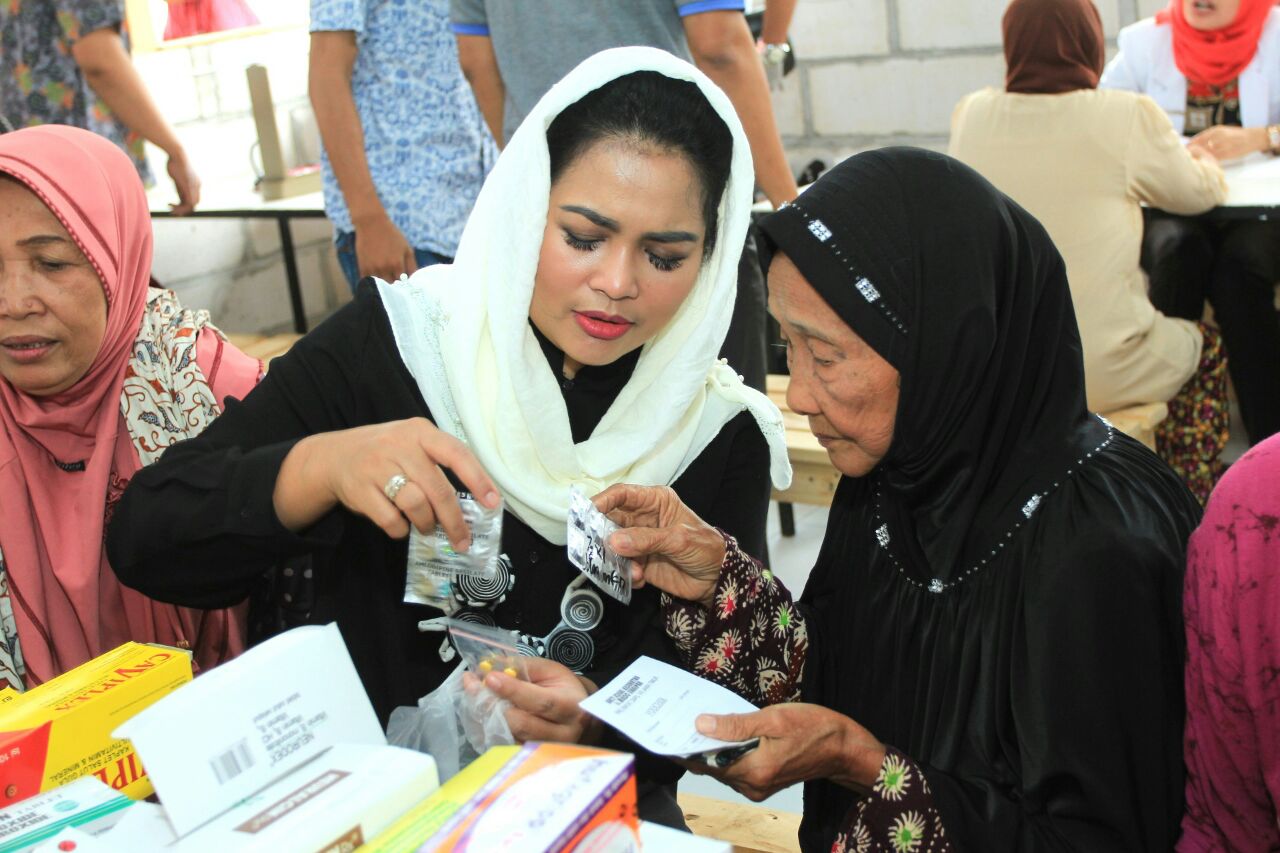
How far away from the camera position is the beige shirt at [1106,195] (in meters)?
3.42

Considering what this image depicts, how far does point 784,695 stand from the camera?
1.70m

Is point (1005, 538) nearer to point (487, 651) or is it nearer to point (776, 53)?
point (487, 651)

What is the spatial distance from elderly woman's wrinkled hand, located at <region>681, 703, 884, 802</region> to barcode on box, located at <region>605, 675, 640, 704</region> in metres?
0.08

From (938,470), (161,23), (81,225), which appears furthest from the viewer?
(161,23)

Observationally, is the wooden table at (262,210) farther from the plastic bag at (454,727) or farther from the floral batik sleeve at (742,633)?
the plastic bag at (454,727)

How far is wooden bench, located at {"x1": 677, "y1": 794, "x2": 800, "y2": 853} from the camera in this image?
6.24 feet

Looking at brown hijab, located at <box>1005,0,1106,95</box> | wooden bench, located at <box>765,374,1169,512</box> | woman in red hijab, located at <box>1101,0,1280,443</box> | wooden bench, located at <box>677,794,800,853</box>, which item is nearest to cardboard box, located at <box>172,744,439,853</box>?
wooden bench, located at <box>677,794,800,853</box>

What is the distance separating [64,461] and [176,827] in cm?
139

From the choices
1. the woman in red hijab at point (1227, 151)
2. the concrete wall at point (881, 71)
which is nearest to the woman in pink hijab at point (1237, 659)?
the woman in red hijab at point (1227, 151)

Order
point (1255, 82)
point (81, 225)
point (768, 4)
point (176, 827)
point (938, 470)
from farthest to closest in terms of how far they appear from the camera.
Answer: point (1255, 82)
point (768, 4)
point (81, 225)
point (938, 470)
point (176, 827)

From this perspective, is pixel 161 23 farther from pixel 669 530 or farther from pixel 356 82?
pixel 669 530

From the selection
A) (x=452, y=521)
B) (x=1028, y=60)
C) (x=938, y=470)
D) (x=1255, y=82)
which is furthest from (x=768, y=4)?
A: (x=452, y=521)

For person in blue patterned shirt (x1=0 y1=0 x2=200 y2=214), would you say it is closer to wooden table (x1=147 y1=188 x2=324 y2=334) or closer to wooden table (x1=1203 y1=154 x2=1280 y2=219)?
wooden table (x1=147 y1=188 x2=324 y2=334)

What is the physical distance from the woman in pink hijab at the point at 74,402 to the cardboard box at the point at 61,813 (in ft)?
3.31
